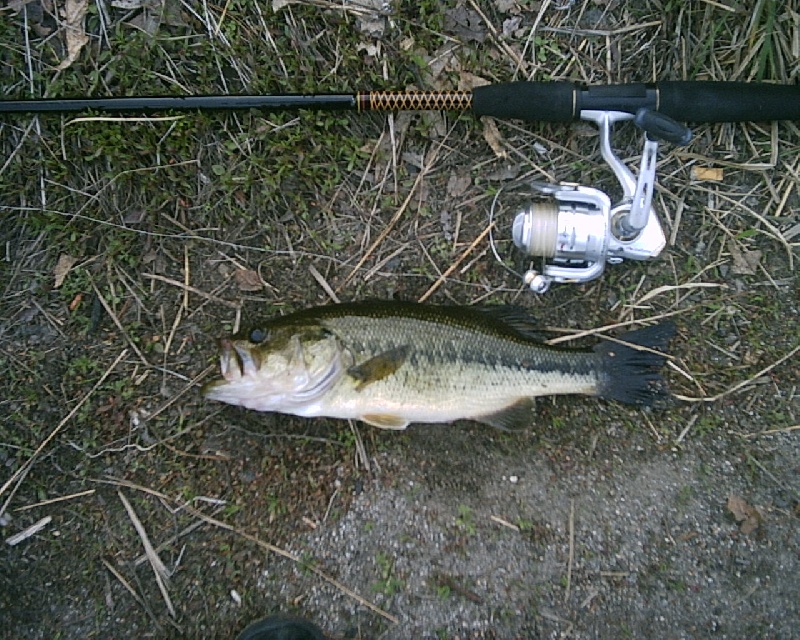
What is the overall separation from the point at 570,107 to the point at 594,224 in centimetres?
56

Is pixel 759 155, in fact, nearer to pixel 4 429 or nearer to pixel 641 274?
pixel 641 274

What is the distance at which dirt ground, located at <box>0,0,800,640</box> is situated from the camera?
294cm

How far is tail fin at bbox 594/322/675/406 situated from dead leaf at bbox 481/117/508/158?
1.09 metres

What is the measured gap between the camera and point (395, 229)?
3.04 metres

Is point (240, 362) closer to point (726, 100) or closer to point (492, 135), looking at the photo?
point (492, 135)

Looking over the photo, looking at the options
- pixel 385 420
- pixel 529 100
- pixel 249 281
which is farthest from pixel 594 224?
pixel 249 281

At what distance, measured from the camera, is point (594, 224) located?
2783 millimetres

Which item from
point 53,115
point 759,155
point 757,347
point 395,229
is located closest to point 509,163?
point 395,229

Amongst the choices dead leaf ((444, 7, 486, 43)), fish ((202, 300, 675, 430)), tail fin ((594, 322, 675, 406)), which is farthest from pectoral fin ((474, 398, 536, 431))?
dead leaf ((444, 7, 486, 43))

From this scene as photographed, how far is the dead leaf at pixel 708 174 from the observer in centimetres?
304

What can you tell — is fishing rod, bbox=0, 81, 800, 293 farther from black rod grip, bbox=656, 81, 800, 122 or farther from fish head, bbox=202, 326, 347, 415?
fish head, bbox=202, 326, 347, 415

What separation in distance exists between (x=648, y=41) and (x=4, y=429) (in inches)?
149

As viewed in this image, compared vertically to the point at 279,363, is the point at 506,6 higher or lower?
higher

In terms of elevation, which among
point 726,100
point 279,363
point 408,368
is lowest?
point 408,368
